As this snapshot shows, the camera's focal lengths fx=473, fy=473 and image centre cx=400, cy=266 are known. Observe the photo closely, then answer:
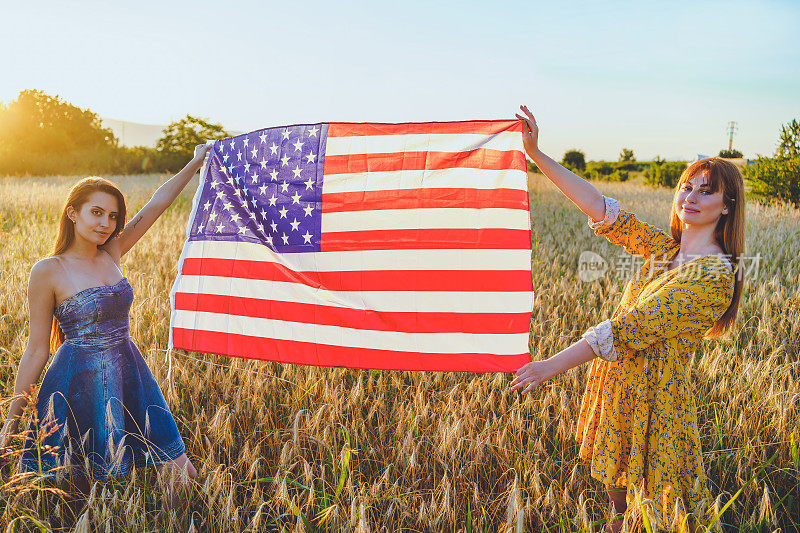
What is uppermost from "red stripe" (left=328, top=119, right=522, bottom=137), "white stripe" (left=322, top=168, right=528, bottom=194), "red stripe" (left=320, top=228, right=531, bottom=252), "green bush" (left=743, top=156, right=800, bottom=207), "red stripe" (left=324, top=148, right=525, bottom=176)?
"green bush" (left=743, top=156, right=800, bottom=207)

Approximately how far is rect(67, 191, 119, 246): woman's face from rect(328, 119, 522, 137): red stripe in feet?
4.61

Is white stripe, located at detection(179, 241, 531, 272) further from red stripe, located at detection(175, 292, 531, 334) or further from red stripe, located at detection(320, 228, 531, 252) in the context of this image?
red stripe, located at detection(175, 292, 531, 334)

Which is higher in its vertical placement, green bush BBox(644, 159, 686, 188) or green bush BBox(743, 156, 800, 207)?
green bush BBox(644, 159, 686, 188)

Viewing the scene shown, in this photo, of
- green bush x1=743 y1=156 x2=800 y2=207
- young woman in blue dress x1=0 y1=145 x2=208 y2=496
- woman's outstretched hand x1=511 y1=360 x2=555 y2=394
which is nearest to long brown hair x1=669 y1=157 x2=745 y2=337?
woman's outstretched hand x1=511 y1=360 x2=555 y2=394

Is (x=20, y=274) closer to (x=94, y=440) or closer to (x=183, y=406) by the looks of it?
(x=183, y=406)

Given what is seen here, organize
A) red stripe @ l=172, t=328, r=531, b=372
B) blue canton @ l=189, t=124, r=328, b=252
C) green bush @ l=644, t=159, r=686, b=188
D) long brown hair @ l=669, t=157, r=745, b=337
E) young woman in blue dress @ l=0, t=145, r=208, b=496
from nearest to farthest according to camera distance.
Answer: long brown hair @ l=669, t=157, r=745, b=337 < young woman in blue dress @ l=0, t=145, r=208, b=496 < red stripe @ l=172, t=328, r=531, b=372 < blue canton @ l=189, t=124, r=328, b=252 < green bush @ l=644, t=159, r=686, b=188

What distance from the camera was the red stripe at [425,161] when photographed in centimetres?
284

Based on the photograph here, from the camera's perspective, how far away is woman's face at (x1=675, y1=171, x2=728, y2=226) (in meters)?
2.10

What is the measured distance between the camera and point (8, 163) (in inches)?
1307

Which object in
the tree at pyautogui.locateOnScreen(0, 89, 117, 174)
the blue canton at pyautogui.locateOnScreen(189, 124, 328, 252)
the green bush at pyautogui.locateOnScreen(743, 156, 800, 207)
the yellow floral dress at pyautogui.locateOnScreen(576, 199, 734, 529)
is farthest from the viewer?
the tree at pyautogui.locateOnScreen(0, 89, 117, 174)

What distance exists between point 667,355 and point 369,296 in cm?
161

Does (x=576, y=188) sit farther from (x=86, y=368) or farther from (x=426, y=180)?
Result: (x=86, y=368)

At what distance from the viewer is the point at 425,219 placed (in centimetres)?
293

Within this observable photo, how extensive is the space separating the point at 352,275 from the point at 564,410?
1.59 metres
